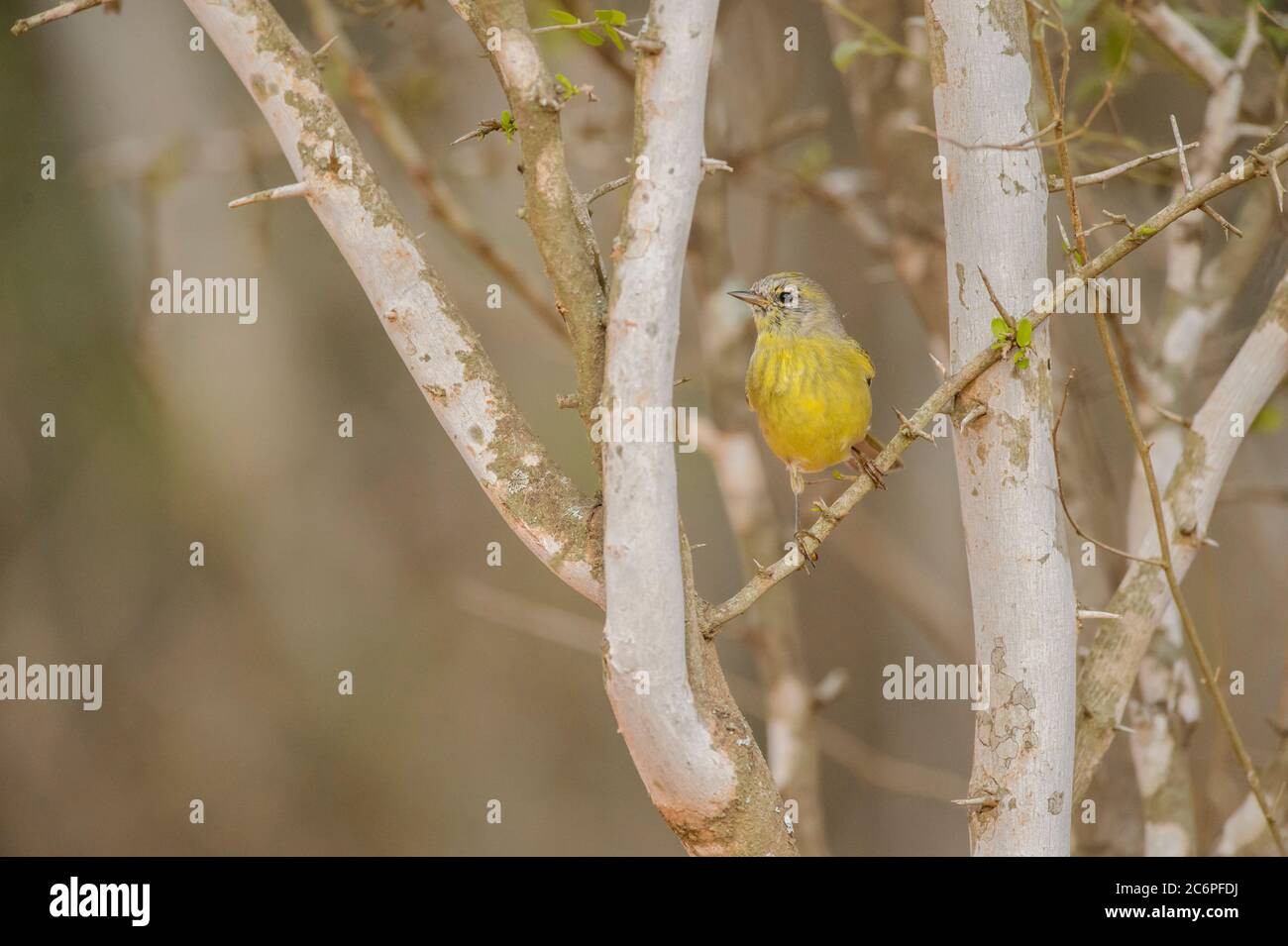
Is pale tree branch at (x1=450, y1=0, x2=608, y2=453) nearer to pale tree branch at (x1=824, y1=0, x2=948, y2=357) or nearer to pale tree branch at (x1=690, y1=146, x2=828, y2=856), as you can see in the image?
pale tree branch at (x1=824, y1=0, x2=948, y2=357)

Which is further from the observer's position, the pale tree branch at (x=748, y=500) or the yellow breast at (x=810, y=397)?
the pale tree branch at (x=748, y=500)

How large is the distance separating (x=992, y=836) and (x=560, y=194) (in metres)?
1.58

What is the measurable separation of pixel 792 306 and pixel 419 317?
5.16 feet

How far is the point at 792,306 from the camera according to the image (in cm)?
375

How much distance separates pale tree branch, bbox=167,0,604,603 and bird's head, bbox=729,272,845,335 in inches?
55.1

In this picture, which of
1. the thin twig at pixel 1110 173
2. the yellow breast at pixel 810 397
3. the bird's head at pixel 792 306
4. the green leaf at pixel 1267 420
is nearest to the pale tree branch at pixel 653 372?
Result: the thin twig at pixel 1110 173

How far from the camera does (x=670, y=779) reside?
2334 mm

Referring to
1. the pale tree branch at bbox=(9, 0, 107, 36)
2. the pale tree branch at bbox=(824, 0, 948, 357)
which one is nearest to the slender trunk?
the pale tree branch at bbox=(9, 0, 107, 36)

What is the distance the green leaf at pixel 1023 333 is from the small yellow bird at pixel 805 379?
927mm

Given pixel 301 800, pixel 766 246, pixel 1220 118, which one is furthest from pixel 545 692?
pixel 1220 118

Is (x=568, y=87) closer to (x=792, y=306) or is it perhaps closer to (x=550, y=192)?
(x=550, y=192)

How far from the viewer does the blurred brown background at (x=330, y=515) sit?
22.3 ft

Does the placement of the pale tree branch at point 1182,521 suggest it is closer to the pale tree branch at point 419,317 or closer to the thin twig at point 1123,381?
the thin twig at point 1123,381
